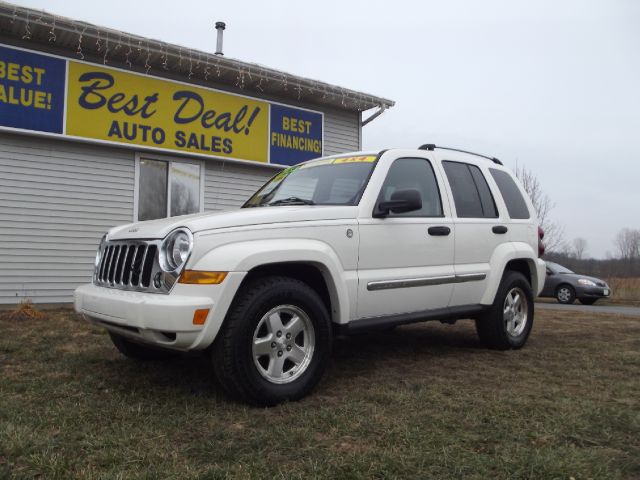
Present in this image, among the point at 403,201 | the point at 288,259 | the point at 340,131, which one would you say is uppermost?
the point at 340,131

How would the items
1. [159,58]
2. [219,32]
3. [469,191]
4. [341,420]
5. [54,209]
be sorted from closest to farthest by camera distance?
[341,420], [469,191], [54,209], [159,58], [219,32]

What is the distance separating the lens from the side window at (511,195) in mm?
5730

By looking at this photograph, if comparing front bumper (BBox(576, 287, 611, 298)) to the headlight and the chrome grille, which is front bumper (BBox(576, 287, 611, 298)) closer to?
the chrome grille

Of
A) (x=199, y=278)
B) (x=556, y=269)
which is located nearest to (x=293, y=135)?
(x=199, y=278)

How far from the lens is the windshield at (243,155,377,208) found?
4.36 meters

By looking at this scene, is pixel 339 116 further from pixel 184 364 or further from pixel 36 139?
pixel 184 364

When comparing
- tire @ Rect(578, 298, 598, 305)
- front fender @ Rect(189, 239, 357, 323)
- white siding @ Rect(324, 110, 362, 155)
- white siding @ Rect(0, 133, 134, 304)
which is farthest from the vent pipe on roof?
tire @ Rect(578, 298, 598, 305)

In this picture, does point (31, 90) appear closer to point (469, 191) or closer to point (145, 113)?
point (145, 113)

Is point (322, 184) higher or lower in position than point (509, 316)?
higher

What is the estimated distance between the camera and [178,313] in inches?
125

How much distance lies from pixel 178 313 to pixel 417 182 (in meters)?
2.52

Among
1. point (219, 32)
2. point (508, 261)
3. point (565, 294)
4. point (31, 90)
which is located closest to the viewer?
point (508, 261)

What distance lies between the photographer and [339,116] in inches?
469

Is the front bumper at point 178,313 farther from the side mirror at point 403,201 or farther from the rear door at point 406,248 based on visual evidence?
the side mirror at point 403,201
